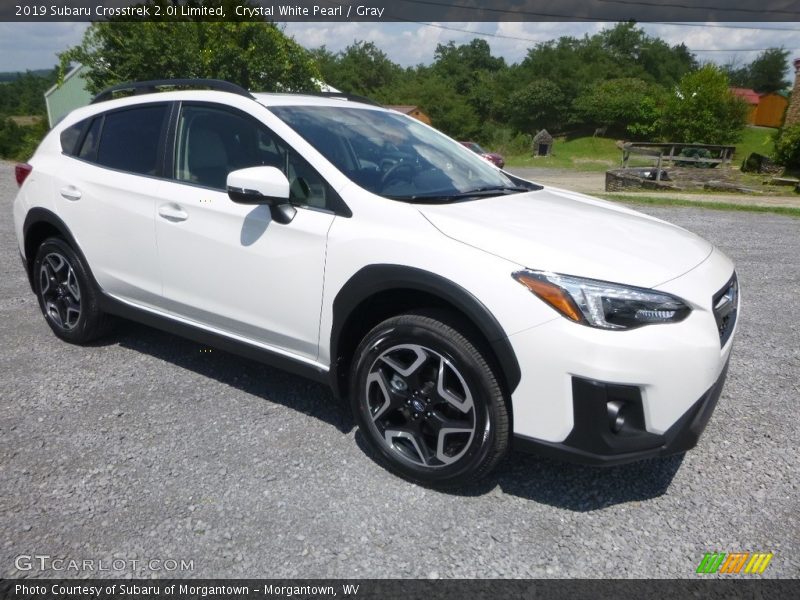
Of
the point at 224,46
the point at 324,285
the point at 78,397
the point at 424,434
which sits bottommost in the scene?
the point at 78,397

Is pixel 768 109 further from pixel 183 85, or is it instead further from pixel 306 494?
pixel 306 494

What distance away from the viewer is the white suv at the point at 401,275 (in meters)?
2.35

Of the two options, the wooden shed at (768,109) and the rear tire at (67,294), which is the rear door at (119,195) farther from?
the wooden shed at (768,109)

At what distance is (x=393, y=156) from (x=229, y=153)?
2.96 feet

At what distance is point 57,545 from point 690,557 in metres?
2.46

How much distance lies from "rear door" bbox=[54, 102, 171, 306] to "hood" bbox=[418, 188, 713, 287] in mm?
1805

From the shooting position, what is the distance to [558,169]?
34.8 m

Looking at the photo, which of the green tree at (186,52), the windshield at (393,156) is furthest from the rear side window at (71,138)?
the green tree at (186,52)

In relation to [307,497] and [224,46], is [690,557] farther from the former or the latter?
[224,46]

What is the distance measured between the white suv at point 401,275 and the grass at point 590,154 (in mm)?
33655

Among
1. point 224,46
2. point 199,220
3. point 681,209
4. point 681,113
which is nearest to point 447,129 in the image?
point 681,113

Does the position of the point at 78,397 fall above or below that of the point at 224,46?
below

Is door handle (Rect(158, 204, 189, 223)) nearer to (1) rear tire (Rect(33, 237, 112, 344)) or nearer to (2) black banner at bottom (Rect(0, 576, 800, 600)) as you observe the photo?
(1) rear tire (Rect(33, 237, 112, 344))

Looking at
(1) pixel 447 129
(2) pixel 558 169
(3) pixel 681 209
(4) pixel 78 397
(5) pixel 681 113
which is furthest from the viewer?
(1) pixel 447 129
